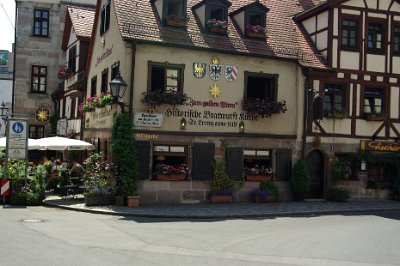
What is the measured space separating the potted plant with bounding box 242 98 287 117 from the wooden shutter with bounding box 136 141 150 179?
4.13 m

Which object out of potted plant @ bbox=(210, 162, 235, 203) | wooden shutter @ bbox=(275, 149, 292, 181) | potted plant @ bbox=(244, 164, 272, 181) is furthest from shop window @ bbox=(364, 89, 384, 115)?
potted plant @ bbox=(210, 162, 235, 203)

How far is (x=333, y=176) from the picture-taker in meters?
20.8

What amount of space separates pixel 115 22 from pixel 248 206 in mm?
8503

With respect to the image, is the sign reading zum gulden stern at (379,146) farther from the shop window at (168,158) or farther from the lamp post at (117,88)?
the lamp post at (117,88)

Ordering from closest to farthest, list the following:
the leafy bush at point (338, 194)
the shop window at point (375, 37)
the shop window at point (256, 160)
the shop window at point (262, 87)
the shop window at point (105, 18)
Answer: the shop window at point (256, 160), the shop window at point (262, 87), the leafy bush at point (338, 194), the shop window at point (105, 18), the shop window at point (375, 37)

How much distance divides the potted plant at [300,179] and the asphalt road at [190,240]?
4.20m

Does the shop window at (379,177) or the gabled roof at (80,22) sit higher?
the gabled roof at (80,22)

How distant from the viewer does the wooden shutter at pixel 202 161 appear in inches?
739

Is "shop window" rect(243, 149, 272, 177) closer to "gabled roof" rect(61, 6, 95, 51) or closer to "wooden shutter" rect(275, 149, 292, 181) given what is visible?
"wooden shutter" rect(275, 149, 292, 181)

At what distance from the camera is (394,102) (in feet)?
72.4

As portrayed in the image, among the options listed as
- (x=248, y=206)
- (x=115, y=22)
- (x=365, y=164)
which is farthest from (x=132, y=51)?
(x=365, y=164)

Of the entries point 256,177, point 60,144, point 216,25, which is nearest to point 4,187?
point 60,144

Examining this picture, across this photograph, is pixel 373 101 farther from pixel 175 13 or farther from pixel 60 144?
pixel 60 144

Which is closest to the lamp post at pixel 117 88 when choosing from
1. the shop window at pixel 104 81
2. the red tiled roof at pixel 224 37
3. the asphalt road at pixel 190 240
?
the red tiled roof at pixel 224 37
